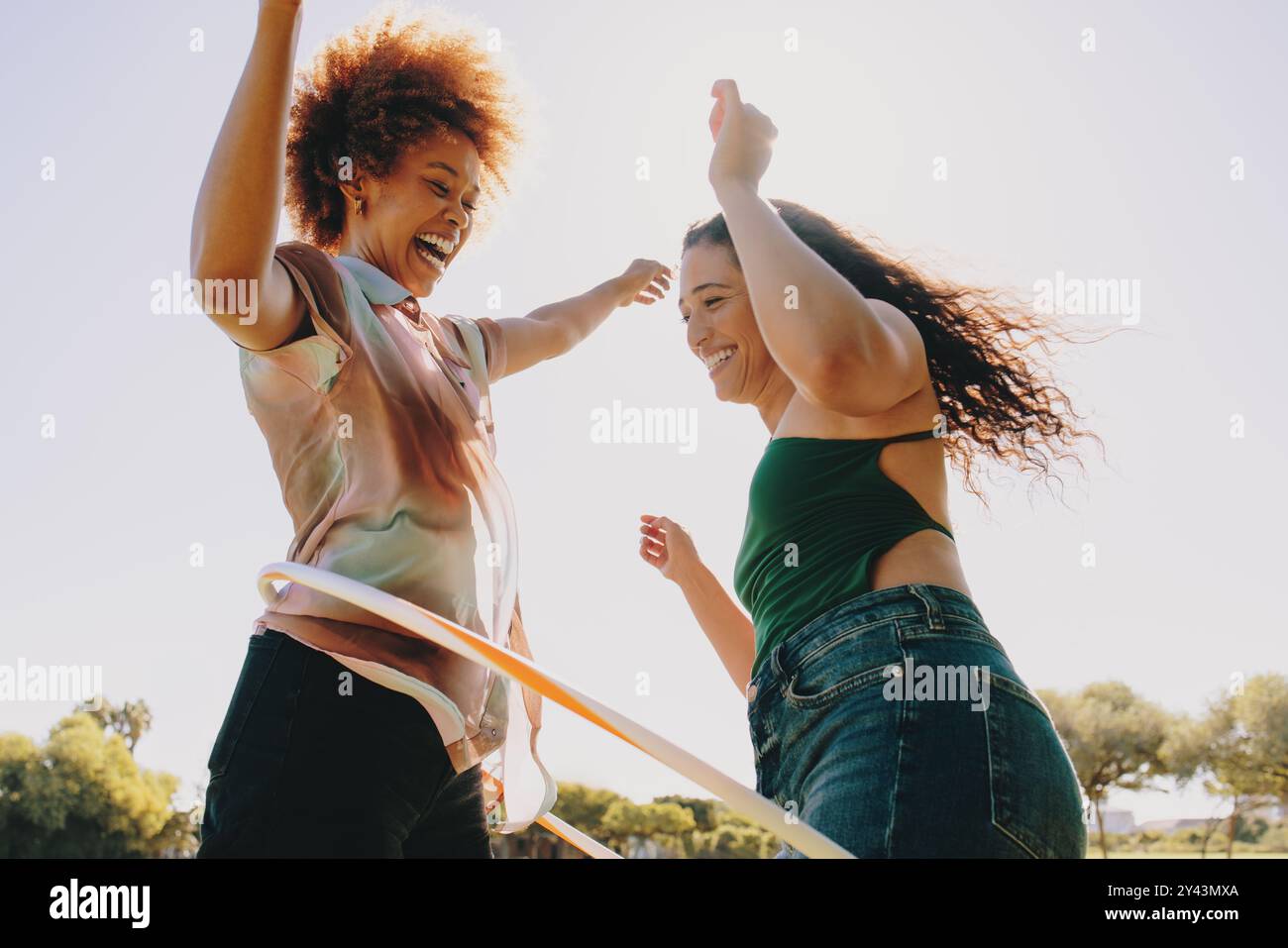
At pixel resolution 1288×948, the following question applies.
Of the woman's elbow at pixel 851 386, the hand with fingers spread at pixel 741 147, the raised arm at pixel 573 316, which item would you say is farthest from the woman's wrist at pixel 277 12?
the raised arm at pixel 573 316

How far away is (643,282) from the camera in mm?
4980

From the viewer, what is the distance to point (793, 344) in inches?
84.2

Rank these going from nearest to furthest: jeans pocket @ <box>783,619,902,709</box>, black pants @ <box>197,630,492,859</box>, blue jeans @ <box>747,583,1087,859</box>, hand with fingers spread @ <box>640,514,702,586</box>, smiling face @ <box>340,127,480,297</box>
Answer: blue jeans @ <box>747,583,1087,859</box>, jeans pocket @ <box>783,619,902,709</box>, black pants @ <box>197,630,492,859</box>, smiling face @ <box>340,127,480,297</box>, hand with fingers spread @ <box>640,514,702,586</box>

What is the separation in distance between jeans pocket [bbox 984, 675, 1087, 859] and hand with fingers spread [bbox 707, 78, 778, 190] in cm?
123

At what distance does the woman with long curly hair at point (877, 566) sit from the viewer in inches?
77.3

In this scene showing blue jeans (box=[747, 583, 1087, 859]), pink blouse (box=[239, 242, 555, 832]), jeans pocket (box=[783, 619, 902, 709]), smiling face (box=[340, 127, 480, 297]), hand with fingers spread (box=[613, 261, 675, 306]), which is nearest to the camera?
blue jeans (box=[747, 583, 1087, 859])

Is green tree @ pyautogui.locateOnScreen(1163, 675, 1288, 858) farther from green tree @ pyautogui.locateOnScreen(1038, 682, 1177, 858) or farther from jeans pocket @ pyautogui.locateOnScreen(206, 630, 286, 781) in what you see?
jeans pocket @ pyautogui.locateOnScreen(206, 630, 286, 781)

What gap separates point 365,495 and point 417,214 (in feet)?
3.55

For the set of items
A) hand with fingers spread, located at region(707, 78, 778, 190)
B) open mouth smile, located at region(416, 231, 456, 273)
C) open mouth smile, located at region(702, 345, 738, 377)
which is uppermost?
open mouth smile, located at region(416, 231, 456, 273)

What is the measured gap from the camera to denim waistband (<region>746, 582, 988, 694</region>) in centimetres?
216

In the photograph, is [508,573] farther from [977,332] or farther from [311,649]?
[977,332]

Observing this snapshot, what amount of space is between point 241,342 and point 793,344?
1250mm

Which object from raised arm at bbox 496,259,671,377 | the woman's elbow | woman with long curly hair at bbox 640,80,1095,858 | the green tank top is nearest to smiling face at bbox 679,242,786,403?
woman with long curly hair at bbox 640,80,1095,858
